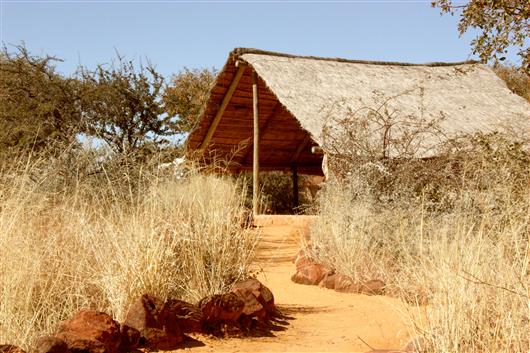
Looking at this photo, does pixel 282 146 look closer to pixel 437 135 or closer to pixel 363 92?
pixel 363 92

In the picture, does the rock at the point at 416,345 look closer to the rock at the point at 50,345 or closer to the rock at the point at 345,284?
the rock at the point at 50,345

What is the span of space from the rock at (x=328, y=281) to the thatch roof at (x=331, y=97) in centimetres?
330

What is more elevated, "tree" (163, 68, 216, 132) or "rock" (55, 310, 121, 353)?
"tree" (163, 68, 216, 132)

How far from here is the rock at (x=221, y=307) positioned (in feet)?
14.0

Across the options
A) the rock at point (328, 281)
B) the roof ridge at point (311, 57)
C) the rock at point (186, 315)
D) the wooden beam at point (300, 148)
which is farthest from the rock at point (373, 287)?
the wooden beam at point (300, 148)

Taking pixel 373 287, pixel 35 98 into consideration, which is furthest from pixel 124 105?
pixel 373 287

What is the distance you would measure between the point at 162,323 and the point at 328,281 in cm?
273

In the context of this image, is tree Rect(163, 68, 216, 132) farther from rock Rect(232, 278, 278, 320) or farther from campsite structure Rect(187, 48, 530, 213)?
rock Rect(232, 278, 278, 320)

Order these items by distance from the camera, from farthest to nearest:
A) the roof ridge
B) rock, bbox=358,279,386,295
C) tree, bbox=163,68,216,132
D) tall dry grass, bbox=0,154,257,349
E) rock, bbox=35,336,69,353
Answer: tree, bbox=163,68,216,132 < the roof ridge < rock, bbox=358,279,386,295 < tall dry grass, bbox=0,154,257,349 < rock, bbox=35,336,69,353

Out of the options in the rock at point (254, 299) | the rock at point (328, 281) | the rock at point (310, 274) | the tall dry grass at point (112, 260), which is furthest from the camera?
the rock at point (310, 274)

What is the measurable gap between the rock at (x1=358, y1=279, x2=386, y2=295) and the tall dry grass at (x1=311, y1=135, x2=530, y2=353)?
0.08m

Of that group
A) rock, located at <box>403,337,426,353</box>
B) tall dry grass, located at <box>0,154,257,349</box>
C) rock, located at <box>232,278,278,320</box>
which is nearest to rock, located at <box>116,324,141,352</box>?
tall dry grass, located at <box>0,154,257,349</box>

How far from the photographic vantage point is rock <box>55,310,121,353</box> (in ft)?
11.5

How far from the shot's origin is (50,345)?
333 cm
